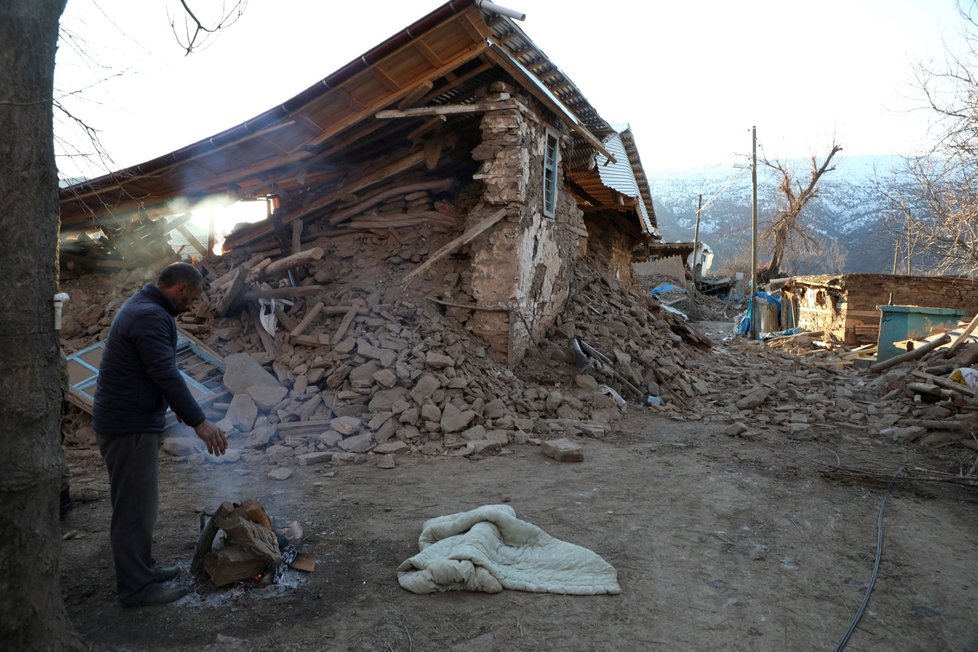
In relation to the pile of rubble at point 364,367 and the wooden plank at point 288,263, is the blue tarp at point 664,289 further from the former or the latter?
the wooden plank at point 288,263

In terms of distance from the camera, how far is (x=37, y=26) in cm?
236

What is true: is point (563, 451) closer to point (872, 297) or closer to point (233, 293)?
point (233, 293)

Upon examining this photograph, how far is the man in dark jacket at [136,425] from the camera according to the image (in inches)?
118

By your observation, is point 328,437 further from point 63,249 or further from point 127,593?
point 63,249

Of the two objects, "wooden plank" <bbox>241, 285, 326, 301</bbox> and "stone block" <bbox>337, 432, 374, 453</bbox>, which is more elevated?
"wooden plank" <bbox>241, 285, 326, 301</bbox>

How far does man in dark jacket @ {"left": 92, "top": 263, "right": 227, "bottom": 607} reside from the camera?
301cm

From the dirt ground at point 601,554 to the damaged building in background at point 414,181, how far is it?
3.13 metres

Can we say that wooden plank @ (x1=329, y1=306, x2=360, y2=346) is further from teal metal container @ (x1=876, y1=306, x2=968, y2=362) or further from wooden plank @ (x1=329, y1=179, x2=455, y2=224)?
teal metal container @ (x1=876, y1=306, x2=968, y2=362)

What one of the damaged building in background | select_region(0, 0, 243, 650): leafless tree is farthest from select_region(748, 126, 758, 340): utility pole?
select_region(0, 0, 243, 650): leafless tree

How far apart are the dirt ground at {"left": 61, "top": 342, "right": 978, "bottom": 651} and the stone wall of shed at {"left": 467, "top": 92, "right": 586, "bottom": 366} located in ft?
7.78

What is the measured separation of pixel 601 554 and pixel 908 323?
12318 millimetres

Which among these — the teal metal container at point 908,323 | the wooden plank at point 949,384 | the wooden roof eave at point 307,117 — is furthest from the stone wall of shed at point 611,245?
the wooden roof eave at point 307,117

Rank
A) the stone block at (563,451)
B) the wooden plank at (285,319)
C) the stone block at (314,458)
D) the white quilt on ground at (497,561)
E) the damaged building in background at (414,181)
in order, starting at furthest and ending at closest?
the wooden plank at (285,319) → the damaged building in background at (414,181) → the stone block at (563,451) → the stone block at (314,458) → the white quilt on ground at (497,561)

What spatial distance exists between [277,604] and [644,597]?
2085 millimetres
